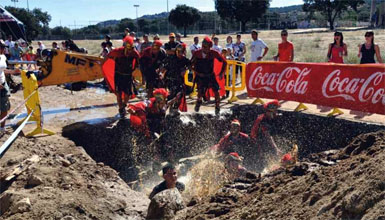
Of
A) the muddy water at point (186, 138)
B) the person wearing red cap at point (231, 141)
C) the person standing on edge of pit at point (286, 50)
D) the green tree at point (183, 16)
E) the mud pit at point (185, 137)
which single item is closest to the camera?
the person wearing red cap at point (231, 141)

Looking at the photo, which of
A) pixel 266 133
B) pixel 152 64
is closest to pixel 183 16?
pixel 152 64

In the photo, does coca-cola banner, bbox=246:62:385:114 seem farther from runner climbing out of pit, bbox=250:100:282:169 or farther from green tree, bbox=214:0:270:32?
green tree, bbox=214:0:270:32

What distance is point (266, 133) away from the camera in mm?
8734

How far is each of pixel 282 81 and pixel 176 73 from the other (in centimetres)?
266

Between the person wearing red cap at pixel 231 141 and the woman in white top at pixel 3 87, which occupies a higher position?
the woman in white top at pixel 3 87

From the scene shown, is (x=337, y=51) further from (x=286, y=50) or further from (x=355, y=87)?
(x=355, y=87)

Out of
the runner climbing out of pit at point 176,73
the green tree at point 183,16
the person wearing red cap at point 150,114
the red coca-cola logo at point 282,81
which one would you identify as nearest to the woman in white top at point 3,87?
the person wearing red cap at point 150,114

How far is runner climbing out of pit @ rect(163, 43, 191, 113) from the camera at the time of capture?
9.56 metres

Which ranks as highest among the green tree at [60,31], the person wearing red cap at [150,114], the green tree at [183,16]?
the green tree at [183,16]

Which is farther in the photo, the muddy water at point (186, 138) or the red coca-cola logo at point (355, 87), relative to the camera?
the muddy water at point (186, 138)

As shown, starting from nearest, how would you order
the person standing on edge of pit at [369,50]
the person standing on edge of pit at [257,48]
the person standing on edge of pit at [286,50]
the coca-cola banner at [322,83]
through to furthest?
1. the coca-cola banner at [322,83]
2. the person standing on edge of pit at [369,50]
3. the person standing on edge of pit at [286,50]
4. the person standing on edge of pit at [257,48]

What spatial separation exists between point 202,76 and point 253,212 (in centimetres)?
587

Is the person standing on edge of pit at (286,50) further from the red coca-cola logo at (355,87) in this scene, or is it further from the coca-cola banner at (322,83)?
the red coca-cola logo at (355,87)

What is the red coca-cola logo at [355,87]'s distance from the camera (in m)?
7.93
